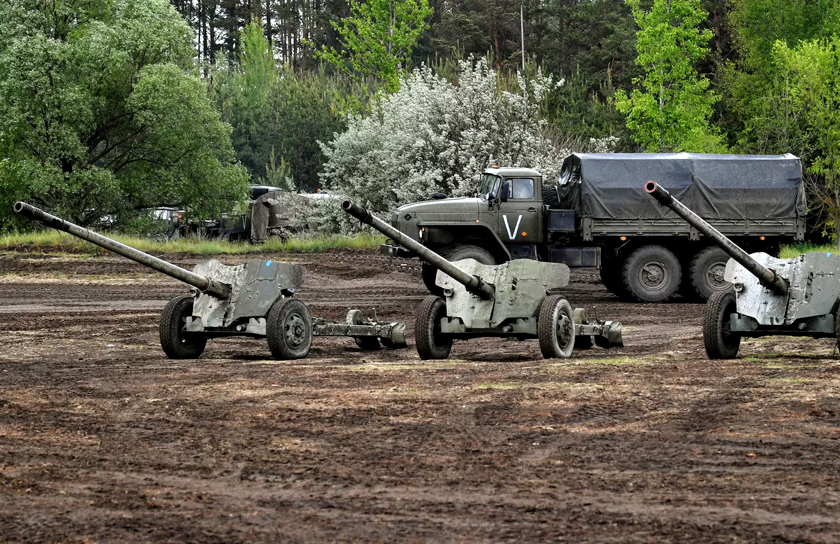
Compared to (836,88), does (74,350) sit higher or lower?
lower

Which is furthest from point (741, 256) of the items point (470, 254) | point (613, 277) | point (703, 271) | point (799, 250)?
point (799, 250)

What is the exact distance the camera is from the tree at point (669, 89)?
41.7m

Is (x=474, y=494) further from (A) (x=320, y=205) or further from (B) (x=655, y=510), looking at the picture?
(A) (x=320, y=205)

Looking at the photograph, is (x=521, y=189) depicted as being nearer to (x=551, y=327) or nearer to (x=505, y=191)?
(x=505, y=191)

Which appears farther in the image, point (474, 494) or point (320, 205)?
point (320, 205)

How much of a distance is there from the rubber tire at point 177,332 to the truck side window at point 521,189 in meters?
10.1

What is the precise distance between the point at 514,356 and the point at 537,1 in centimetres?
5751

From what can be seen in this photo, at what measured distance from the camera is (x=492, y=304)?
601 inches

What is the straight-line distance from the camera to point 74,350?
16938 mm

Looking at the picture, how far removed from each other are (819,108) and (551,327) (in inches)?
1194

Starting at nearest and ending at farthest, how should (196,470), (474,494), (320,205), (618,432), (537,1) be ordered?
(474,494) < (196,470) < (618,432) < (320,205) < (537,1)

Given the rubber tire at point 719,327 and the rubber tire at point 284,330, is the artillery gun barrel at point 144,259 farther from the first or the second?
the rubber tire at point 719,327

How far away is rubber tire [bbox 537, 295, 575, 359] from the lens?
1484 centimetres

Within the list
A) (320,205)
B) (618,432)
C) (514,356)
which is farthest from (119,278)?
(618,432)
